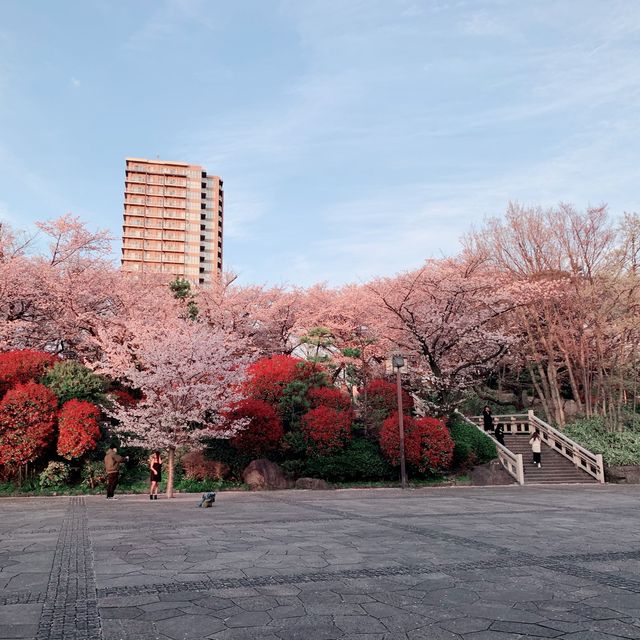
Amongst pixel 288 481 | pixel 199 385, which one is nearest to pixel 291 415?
Answer: pixel 288 481

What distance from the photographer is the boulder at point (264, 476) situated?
62.7 feet

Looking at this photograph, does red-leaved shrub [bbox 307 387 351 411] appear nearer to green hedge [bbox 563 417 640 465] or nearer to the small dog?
the small dog

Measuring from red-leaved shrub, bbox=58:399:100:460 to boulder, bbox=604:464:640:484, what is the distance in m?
20.8

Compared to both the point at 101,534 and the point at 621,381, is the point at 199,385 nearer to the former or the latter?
the point at 101,534

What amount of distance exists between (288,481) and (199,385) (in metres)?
5.16

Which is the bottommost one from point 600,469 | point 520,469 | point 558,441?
point 600,469

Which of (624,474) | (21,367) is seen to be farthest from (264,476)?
(624,474)

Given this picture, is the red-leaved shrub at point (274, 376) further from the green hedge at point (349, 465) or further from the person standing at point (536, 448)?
the person standing at point (536, 448)

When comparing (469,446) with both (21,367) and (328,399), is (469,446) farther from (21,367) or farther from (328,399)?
(21,367)

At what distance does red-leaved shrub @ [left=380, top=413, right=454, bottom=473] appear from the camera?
20.1m

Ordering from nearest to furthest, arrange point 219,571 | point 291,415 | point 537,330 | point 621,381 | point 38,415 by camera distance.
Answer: point 219,571, point 38,415, point 291,415, point 621,381, point 537,330

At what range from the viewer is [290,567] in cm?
606

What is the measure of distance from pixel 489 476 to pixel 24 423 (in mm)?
17257

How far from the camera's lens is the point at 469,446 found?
22344 mm
